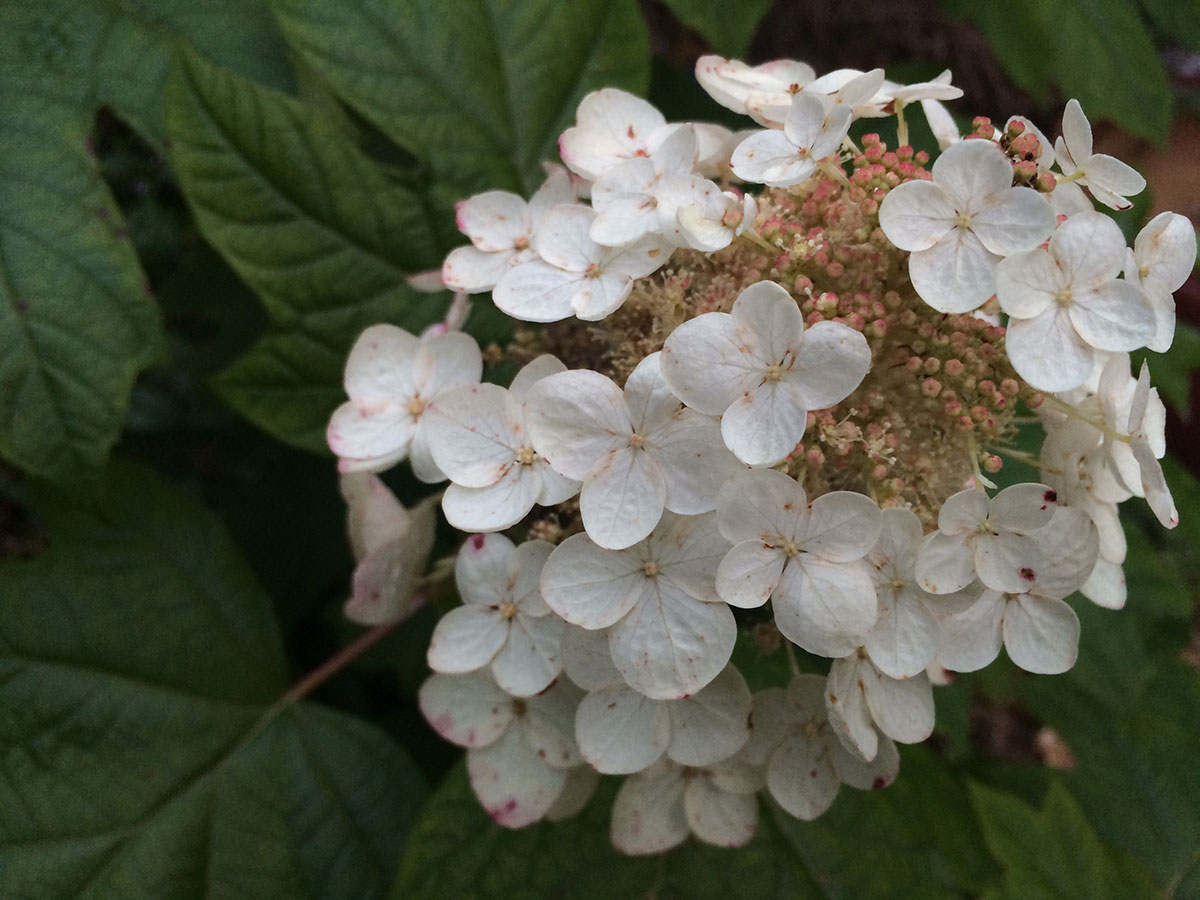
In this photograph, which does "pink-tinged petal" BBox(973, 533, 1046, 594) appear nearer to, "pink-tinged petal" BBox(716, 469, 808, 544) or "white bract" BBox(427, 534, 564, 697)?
"pink-tinged petal" BBox(716, 469, 808, 544)

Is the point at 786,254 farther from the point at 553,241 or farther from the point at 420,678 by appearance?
the point at 420,678

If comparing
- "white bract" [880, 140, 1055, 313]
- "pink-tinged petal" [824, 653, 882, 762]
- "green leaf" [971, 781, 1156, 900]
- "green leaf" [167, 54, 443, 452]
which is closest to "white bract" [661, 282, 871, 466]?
"white bract" [880, 140, 1055, 313]

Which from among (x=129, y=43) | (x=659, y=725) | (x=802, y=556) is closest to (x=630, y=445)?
(x=802, y=556)

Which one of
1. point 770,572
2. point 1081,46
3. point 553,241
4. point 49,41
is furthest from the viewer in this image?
point 1081,46

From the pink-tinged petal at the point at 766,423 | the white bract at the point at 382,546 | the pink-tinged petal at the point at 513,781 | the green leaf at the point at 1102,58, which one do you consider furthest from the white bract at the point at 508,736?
the green leaf at the point at 1102,58

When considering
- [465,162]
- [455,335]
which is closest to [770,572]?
[455,335]

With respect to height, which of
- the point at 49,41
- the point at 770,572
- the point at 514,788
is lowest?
the point at 514,788
